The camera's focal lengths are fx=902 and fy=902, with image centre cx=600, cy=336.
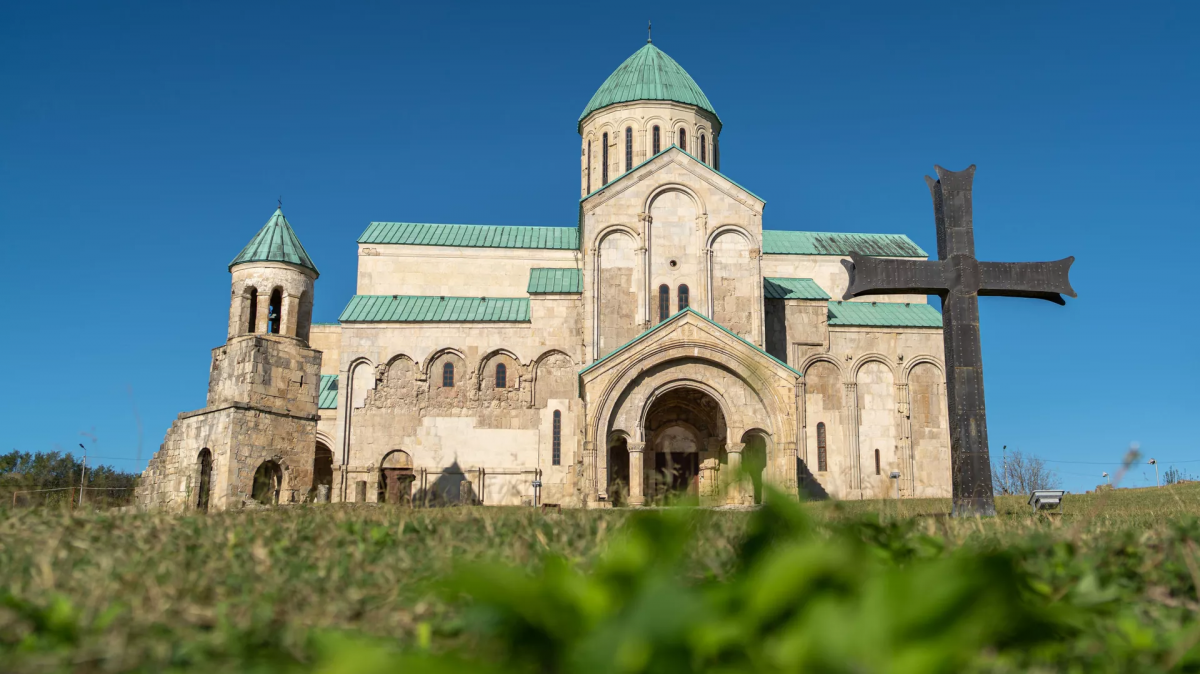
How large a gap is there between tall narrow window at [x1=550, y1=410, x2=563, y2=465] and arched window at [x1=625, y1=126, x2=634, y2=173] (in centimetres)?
838

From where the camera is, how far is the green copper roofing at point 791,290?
2681cm

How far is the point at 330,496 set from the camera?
2508cm

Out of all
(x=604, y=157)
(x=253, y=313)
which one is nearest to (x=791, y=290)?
(x=604, y=157)

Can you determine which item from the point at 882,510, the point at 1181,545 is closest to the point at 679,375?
the point at 882,510

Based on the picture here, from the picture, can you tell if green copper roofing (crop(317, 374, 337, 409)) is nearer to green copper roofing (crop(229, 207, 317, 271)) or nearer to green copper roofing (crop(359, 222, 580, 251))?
green copper roofing (crop(359, 222, 580, 251))

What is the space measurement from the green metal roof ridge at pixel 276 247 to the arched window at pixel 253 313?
0.61 meters

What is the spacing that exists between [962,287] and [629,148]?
19108 mm

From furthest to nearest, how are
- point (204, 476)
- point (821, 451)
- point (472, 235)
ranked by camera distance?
point (472, 235)
point (821, 451)
point (204, 476)

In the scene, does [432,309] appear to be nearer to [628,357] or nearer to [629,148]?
[629,148]

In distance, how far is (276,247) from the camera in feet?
60.0

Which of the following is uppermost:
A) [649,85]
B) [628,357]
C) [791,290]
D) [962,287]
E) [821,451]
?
[649,85]

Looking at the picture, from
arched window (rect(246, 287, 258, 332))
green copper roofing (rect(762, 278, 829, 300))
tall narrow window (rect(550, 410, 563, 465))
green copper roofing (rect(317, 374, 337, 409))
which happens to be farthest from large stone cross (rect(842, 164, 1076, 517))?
green copper roofing (rect(317, 374, 337, 409))

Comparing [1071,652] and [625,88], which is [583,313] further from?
[1071,652]

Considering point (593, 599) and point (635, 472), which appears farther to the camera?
point (635, 472)
